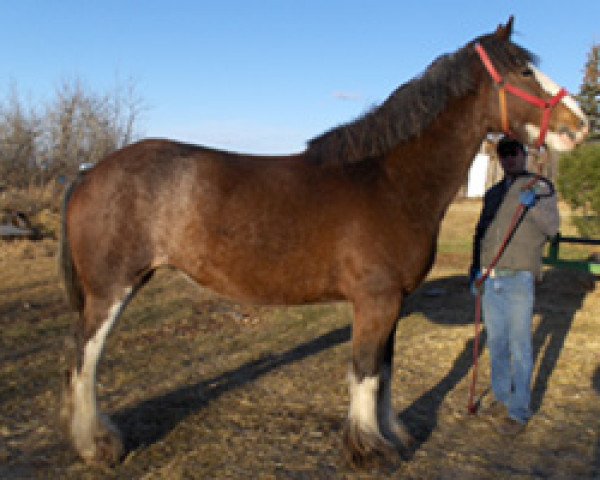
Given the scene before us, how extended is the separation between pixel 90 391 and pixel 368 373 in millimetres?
1697

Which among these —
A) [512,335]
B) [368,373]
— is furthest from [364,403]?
[512,335]

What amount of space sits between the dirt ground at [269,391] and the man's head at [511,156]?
1901mm

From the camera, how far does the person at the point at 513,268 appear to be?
11.9 ft

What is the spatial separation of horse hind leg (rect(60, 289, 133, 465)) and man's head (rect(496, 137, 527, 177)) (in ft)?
8.97

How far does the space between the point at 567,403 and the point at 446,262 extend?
21.7 ft

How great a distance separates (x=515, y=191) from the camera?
377 centimetres

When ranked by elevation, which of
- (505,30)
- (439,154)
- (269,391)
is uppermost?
(505,30)

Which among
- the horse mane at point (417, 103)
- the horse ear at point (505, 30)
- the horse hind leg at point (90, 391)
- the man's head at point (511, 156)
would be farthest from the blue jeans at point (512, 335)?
the horse hind leg at point (90, 391)

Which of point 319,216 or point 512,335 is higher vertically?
point 319,216

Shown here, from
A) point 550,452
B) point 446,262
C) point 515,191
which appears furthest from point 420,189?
point 446,262

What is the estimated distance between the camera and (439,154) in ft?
10.6

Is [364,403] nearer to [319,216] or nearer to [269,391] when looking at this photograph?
[319,216]

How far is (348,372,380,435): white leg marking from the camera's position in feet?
10.3

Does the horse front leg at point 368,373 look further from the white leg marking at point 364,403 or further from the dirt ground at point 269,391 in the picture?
the dirt ground at point 269,391
